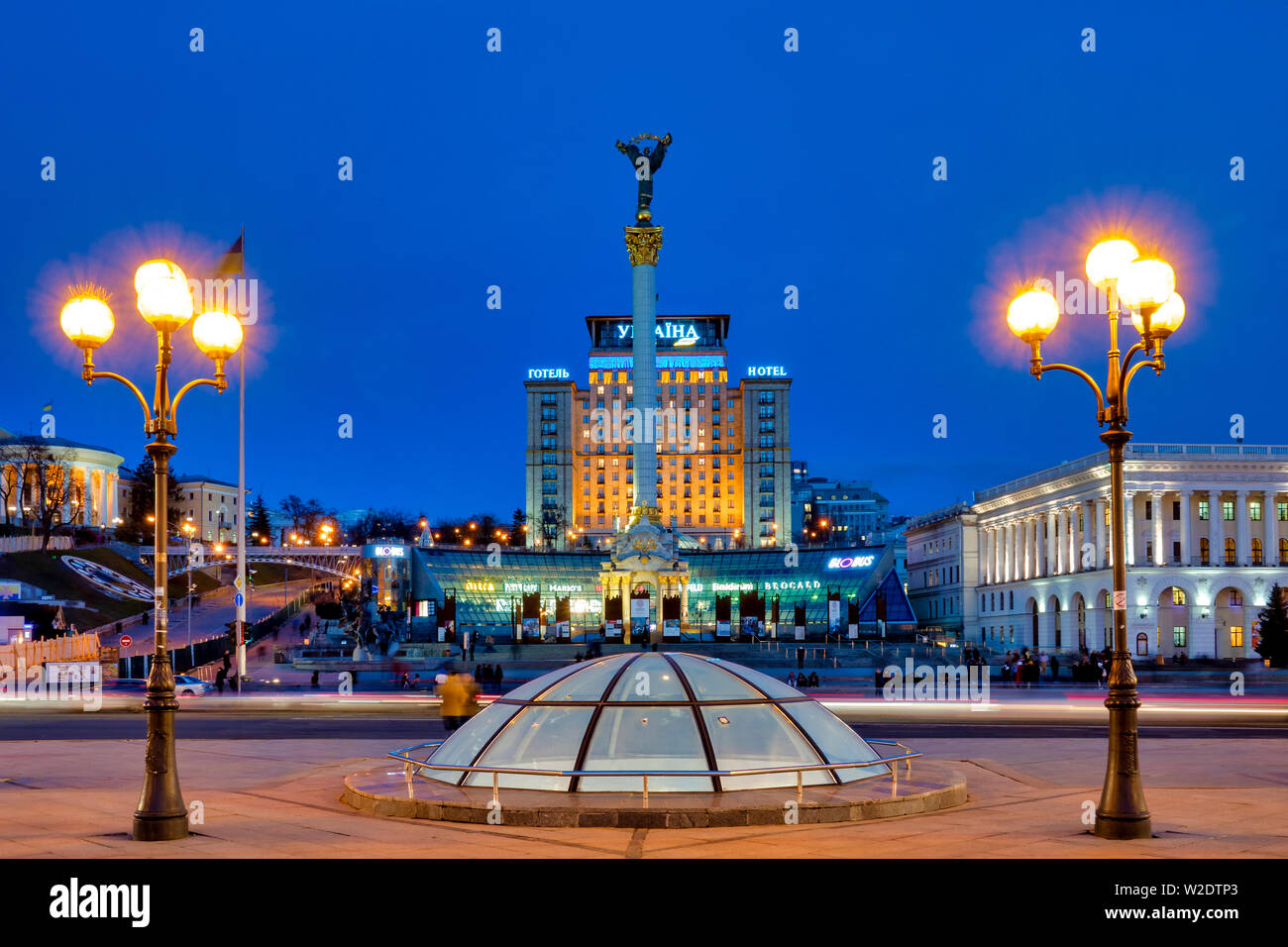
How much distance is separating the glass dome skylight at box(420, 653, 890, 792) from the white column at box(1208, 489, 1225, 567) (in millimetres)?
91910

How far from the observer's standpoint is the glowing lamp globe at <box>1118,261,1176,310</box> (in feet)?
45.8

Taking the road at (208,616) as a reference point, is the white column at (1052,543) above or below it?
above

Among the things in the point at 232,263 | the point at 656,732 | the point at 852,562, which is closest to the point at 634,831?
the point at 656,732

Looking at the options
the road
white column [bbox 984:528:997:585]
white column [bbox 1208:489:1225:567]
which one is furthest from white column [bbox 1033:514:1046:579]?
the road

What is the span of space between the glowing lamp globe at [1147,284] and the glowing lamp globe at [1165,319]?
1.02 ft

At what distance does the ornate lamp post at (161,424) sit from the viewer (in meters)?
13.3

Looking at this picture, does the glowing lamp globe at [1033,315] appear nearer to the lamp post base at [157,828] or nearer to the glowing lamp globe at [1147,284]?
the glowing lamp globe at [1147,284]

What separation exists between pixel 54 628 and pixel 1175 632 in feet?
277

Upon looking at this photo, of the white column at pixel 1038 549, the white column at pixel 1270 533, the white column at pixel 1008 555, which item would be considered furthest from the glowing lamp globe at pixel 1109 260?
the white column at pixel 1008 555

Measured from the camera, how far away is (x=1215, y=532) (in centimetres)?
9850

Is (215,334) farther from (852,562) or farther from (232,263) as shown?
(852,562)

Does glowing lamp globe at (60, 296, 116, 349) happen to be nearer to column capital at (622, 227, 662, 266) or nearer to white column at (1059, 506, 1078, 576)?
column capital at (622, 227, 662, 266)
